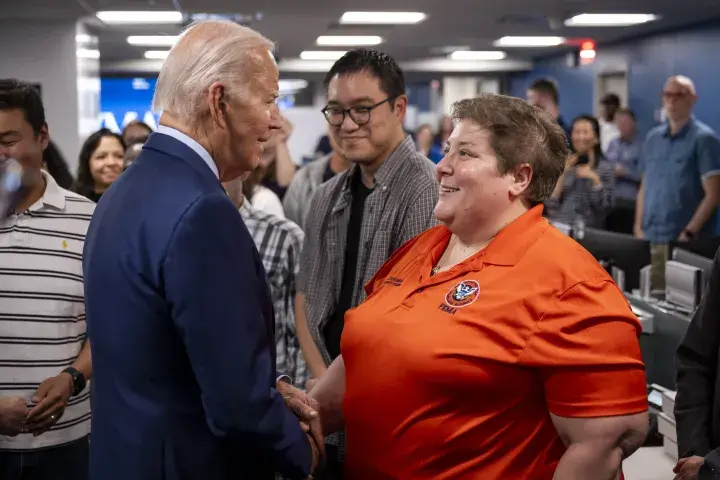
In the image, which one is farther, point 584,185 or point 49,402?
point 584,185

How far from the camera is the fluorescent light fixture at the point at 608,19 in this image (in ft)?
32.5

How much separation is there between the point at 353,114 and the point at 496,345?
115 centimetres

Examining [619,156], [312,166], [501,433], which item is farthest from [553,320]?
[619,156]

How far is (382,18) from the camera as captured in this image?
9797mm

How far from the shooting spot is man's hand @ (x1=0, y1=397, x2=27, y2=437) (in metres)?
2.27

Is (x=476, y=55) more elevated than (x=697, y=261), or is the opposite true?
(x=476, y=55)

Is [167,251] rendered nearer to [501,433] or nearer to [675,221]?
[501,433]

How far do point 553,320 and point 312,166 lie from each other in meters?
3.57

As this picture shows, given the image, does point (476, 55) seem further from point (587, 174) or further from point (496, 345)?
point (496, 345)

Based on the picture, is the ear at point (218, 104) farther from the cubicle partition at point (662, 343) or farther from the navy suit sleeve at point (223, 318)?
the cubicle partition at point (662, 343)

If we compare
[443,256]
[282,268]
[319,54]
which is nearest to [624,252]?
[282,268]

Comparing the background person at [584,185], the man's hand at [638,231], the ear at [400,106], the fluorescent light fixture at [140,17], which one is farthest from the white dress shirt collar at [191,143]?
the fluorescent light fixture at [140,17]

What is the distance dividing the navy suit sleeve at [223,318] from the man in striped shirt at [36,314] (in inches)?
41.4

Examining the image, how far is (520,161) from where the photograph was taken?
189 cm
